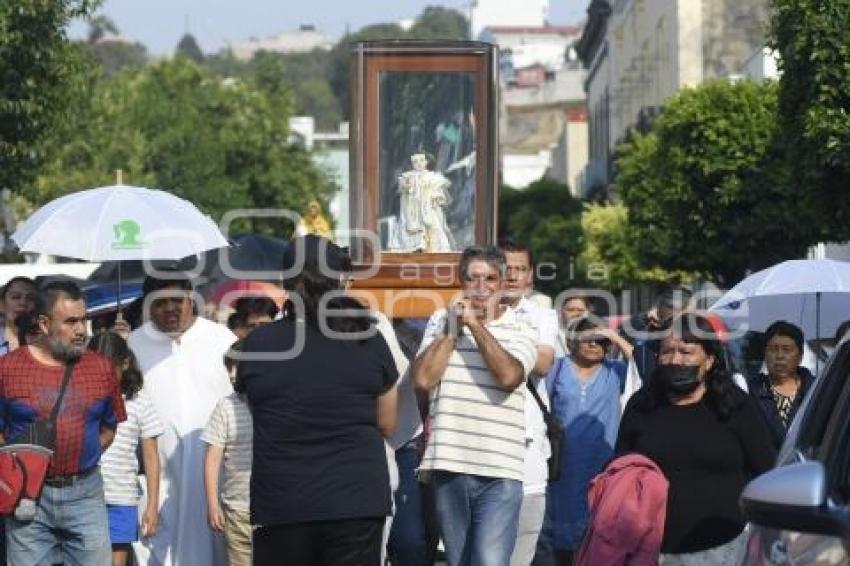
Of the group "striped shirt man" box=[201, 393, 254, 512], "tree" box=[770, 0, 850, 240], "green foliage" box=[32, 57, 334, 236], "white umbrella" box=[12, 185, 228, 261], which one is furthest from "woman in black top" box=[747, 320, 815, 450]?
"green foliage" box=[32, 57, 334, 236]

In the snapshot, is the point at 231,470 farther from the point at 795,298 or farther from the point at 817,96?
the point at 817,96

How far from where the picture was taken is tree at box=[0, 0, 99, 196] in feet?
79.5

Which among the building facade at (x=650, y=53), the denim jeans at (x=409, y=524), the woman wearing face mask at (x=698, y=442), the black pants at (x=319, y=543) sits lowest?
the denim jeans at (x=409, y=524)

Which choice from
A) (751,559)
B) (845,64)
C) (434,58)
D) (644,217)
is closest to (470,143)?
(434,58)

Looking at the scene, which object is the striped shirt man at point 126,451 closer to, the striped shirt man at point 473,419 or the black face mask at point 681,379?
the striped shirt man at point 473,419

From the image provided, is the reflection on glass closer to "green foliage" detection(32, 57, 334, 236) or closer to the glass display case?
the glass display case

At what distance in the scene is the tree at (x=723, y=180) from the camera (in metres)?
34.9

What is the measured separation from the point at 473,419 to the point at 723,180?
2585 centimetres

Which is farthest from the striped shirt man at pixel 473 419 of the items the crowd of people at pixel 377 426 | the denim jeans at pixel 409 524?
the denim jeans at pixel 409 524

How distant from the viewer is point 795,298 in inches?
653

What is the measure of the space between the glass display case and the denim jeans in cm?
508

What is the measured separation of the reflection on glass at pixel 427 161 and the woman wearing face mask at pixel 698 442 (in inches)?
295

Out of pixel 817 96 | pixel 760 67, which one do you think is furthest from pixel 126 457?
pixel 760 67

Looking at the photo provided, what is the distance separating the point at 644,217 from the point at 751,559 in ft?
113
